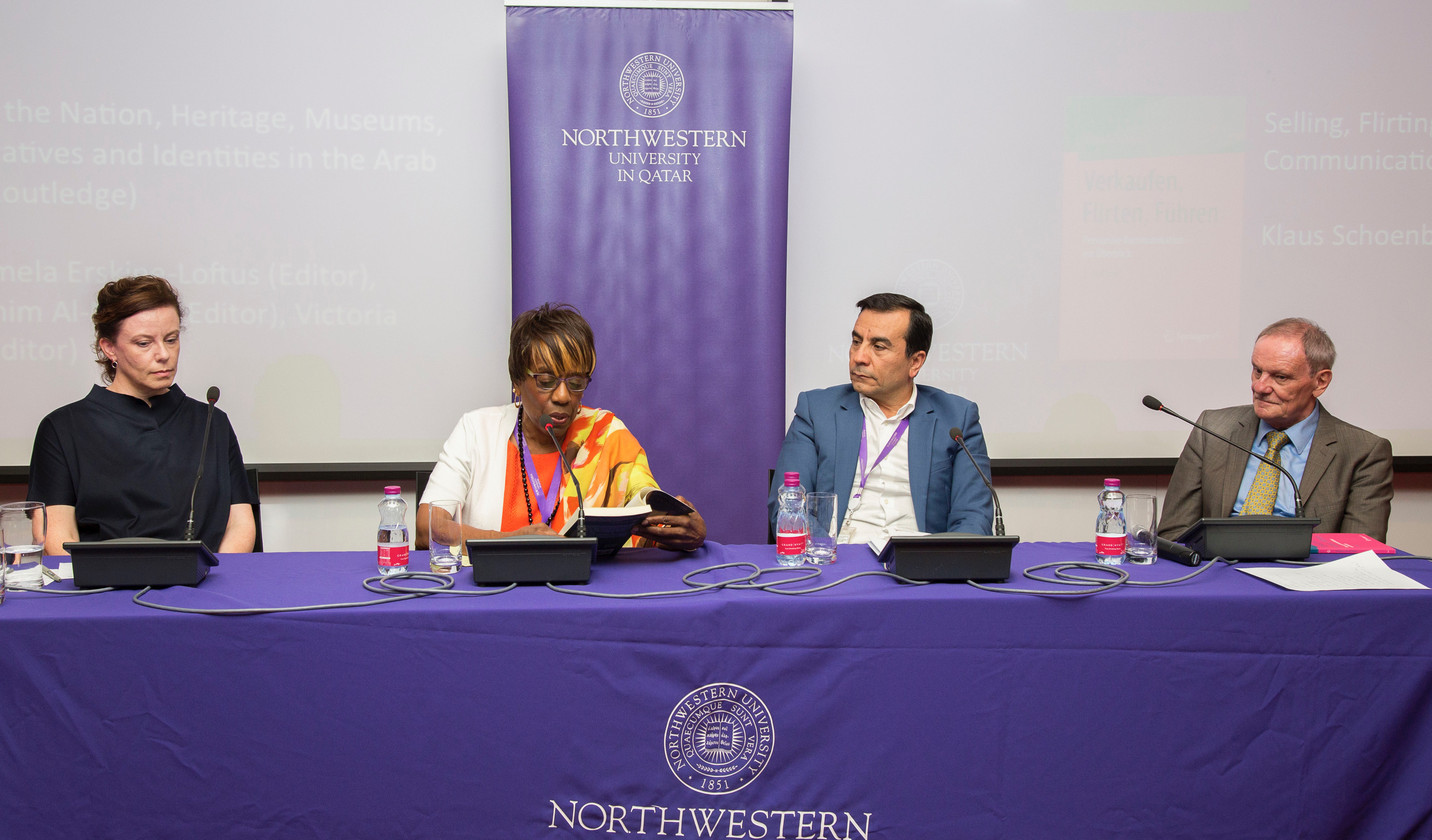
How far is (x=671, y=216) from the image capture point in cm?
328

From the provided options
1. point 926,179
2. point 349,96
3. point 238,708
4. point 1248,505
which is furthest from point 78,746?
point 926,179

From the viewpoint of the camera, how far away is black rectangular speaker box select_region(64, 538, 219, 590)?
1.66m

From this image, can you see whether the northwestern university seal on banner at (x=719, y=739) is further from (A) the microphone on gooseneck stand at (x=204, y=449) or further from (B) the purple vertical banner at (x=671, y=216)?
(B) the purple vertical banner at (x=671, y=216)

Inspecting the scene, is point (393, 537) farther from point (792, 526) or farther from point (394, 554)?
point (792, 526)

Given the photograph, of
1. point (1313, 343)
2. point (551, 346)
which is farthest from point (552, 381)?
point (1313, 343)

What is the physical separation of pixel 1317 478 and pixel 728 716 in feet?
6.47

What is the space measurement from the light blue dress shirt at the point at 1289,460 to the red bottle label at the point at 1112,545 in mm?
914

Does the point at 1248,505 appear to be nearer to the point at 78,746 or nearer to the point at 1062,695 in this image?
the point at 1062,695

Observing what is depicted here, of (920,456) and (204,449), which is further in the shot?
(920,456)

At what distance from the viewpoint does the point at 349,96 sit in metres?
3.29

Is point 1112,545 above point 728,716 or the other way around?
above

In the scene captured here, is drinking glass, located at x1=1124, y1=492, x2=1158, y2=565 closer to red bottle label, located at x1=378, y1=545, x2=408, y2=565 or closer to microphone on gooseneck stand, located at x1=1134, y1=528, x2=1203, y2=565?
microphone on gooseneck stand, located at x1=1134, y1=528, x2=1203, y2=565

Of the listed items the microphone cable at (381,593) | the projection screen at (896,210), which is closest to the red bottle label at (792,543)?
the microphone cable at (381,593)

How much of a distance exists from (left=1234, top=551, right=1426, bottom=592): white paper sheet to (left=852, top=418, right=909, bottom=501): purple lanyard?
1020 mm
